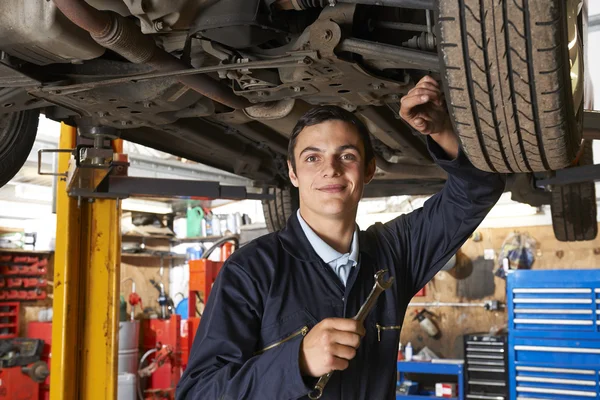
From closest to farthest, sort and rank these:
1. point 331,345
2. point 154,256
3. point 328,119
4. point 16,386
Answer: point 331,345, point 328,119, point 16,386, point 154,256

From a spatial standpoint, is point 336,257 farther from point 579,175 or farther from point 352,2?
point 579,175

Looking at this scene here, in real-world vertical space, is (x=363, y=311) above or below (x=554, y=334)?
above

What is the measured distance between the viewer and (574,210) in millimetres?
3633

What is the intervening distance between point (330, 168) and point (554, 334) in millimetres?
3548

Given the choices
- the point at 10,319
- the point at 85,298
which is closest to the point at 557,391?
the point at 85,298

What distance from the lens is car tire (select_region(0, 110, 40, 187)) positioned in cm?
228

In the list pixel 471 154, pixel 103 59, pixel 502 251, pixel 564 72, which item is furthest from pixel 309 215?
pixel 502 251

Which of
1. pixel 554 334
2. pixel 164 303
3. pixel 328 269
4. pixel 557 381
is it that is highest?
pixel 328 269

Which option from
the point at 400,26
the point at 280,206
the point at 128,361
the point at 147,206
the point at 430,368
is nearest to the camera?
the point at 400,26

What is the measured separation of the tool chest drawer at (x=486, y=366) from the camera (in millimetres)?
4973

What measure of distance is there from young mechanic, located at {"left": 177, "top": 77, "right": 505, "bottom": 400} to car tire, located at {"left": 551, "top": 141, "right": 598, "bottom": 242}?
2.24 m

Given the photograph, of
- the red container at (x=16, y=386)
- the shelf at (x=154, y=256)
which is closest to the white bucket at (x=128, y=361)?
the red container at (x=16, y=386)

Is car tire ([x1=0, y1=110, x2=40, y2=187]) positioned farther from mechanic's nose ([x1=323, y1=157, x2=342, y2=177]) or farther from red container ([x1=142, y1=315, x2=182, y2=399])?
red container ([x1=142, y1=315, x2=182, y2=399])

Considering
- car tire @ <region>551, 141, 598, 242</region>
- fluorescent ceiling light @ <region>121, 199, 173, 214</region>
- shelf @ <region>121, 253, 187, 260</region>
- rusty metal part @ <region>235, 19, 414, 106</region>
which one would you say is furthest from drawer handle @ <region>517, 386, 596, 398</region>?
fluorescent ceiling light @ <region>121, 199, 173, 214</region>
